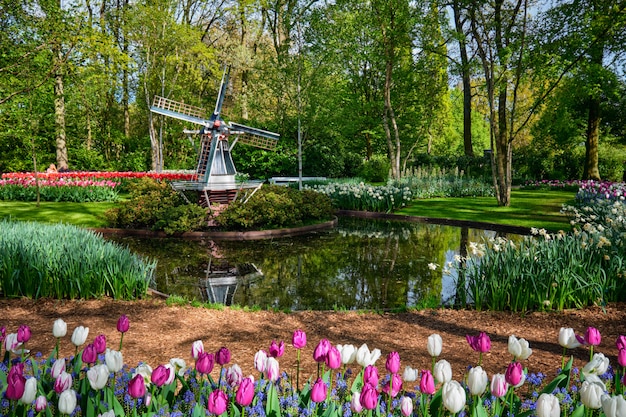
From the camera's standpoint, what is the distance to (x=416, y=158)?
30453 millimetres

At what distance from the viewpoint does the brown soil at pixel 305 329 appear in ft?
14.3

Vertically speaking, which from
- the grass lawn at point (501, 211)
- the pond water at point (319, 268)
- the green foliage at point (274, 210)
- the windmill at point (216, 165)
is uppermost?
the windmill at point (216, 165)

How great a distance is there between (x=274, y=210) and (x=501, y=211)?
7.85m

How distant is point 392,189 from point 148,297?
1207 cm

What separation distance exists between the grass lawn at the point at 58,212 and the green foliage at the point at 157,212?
98cm

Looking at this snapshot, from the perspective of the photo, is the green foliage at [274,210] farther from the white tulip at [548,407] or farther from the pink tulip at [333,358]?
the white tulip at [548,407]

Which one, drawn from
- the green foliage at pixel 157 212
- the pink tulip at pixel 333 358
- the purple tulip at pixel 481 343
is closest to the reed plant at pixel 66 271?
the pink tulip at pixel 333 358

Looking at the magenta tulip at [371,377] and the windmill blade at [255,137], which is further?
the windmill blade at [255,137]

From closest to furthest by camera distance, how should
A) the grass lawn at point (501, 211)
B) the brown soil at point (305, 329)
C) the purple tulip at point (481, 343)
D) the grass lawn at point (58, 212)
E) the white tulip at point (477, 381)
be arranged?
1. the white tulip at point (477, 381)
2. the purple tulip at point (481, 343)
3. the brown soil at point (305, 329)
4. the grass lawn at point (501, 211)
5. the grass lawn at point (58, 212)

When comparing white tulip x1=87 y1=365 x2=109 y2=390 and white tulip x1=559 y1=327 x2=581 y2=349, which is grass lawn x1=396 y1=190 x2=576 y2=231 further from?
white tulip x1=87 y1=365 x2=109 y2=390

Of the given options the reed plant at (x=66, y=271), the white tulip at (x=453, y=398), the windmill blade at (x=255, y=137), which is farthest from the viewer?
the windmill blade at (x=255, y=137)

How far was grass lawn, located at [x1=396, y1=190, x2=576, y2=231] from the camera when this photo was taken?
1341 centimetres

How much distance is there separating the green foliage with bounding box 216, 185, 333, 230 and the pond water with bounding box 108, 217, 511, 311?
1006 mm

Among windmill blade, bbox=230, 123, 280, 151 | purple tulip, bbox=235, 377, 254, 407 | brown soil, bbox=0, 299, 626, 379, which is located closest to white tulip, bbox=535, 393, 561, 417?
purple tulip, bbox=235, 377, 254, 407
